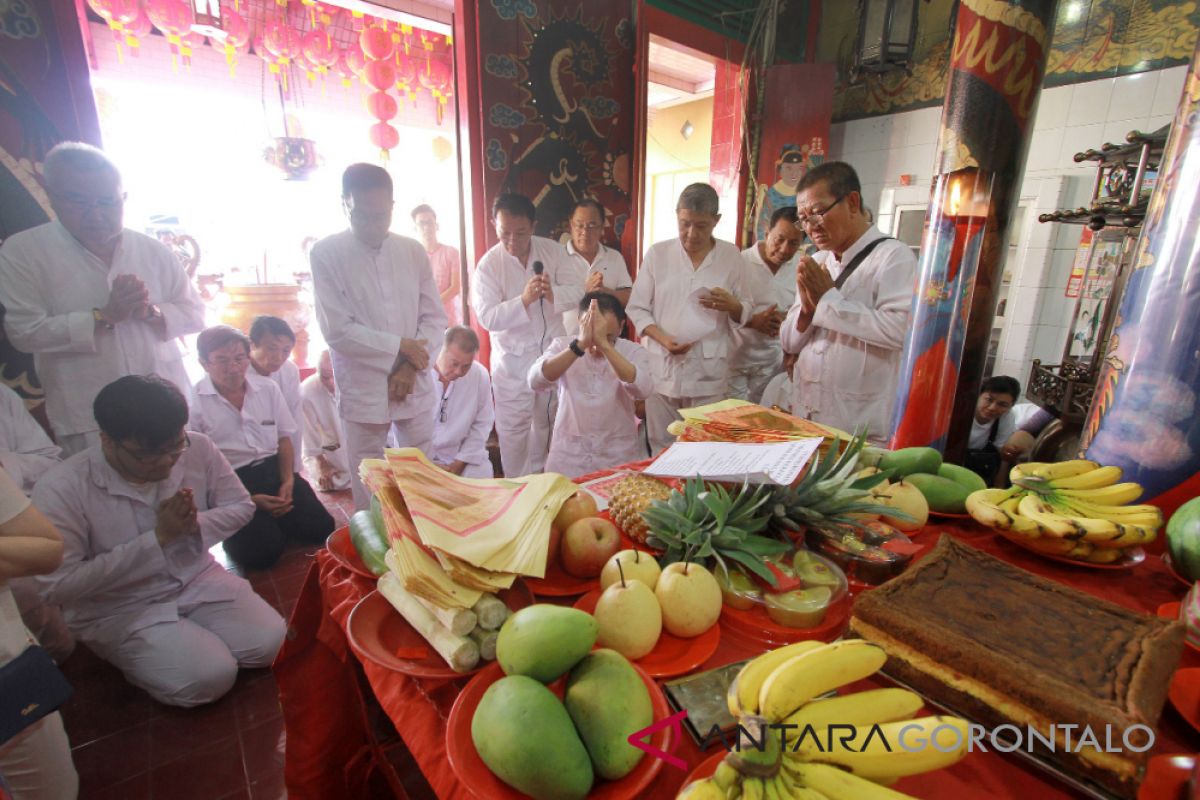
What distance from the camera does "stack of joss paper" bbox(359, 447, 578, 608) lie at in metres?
0.99

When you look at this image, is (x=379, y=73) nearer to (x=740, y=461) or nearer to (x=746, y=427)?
(x=746, y=427)

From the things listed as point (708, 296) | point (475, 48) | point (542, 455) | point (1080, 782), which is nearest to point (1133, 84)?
point (708, 296)

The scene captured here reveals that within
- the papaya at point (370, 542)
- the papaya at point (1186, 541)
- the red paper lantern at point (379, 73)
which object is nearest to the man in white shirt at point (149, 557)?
the papaya at point (370, 542)

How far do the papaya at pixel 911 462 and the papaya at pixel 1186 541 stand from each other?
515 millimetres

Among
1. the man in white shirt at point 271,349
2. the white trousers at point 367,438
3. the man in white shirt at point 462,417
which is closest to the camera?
the white trousers at point 367,438

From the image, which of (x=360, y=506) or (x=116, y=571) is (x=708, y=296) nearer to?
(x=360, y=506)

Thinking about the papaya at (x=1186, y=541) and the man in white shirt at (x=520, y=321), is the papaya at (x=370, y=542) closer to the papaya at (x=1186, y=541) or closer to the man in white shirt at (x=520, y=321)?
the papaya at (x=1186, y=541)

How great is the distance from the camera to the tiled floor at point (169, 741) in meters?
1.86

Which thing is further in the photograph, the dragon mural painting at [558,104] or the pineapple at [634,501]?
the dragon mural painting at [558,104]

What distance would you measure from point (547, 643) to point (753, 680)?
300 millimetres

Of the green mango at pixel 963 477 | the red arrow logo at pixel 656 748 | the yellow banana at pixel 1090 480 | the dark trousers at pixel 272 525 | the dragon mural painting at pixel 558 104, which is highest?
the dragon mural painting at pixel 558 104

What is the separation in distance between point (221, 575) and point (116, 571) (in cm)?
44

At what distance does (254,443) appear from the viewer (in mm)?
3539

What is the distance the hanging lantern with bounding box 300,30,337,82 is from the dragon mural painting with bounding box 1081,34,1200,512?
688 centimetres
